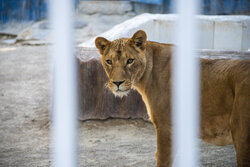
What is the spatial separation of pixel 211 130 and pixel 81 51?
2.23 metres

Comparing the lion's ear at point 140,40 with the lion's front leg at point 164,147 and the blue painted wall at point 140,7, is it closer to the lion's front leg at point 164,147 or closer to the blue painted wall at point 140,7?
the lion's front leg at point 164,147

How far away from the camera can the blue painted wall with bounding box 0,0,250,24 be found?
10672 mm

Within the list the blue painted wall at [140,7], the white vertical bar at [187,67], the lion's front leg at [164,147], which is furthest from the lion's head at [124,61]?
the blue painted wall at [140,7]

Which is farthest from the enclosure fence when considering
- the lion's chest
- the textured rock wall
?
the textured rock wall

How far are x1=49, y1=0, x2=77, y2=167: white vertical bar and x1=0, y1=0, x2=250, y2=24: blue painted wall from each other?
9701 mm

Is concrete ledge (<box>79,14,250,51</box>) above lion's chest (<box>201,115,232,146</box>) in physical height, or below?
above

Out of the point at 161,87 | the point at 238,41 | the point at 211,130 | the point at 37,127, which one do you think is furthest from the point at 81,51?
A: the point at 238,41

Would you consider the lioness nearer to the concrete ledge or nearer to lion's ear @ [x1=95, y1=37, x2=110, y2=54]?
lion's ear @ [x1=95, y1=37, x2=110, y2=54]

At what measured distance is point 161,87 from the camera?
2844mm

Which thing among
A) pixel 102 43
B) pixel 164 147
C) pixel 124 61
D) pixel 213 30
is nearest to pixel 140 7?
pixel 213 30

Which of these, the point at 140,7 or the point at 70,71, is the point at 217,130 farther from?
the point at 140,7

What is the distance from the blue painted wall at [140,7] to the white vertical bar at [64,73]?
9.70 m

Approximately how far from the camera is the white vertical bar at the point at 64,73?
1088mm

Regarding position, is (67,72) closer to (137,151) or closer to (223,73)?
(223,73)
